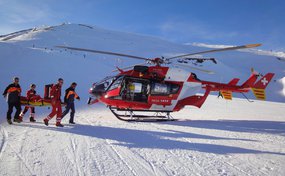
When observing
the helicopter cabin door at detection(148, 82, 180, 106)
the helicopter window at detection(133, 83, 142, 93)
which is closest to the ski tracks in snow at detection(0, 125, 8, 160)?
the helicopter window at detection(133, 83, 142, 93)

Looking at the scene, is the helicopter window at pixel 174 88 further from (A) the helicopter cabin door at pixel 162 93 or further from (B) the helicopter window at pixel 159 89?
(B) the helicopter window at pixel 159 89

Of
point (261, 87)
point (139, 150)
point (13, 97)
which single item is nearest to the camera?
point (139, 150)

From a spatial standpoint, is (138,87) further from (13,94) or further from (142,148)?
(13,94)

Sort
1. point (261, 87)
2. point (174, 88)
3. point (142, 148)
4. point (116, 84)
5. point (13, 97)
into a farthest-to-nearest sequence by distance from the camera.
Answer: point (261, 87) → point (174, 88) → point (116, 84) → point (13, 97) → point (142, 148)

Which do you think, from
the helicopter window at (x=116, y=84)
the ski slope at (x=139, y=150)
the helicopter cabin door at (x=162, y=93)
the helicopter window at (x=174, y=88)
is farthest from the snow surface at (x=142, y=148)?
the helicopter window at (x=116, y=84)

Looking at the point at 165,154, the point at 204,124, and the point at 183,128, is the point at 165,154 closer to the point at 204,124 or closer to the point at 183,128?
the point at 183,128

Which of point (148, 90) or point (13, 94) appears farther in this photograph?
point (148, 90)

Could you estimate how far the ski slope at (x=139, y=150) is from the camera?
4.36 m

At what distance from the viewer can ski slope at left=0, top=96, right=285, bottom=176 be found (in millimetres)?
4363

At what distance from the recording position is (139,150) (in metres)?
5.49

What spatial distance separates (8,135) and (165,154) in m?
4.43

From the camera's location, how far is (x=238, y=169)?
14.6 feet

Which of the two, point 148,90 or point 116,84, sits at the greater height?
point 116,84

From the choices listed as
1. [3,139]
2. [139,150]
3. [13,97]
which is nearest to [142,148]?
[139,150]
